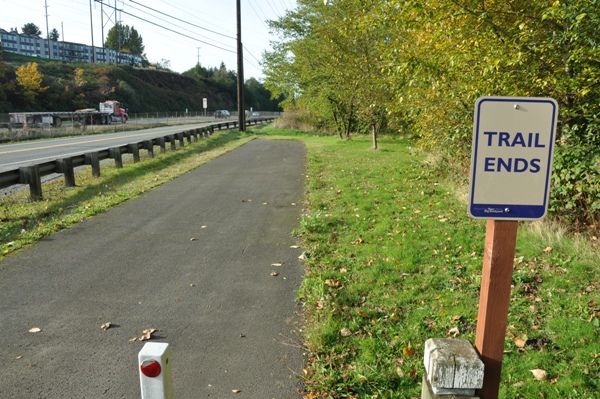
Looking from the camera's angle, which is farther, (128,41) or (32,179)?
(128,41)

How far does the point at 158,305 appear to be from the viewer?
15.8ft

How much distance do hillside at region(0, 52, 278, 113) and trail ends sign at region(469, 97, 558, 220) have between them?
7179 cm

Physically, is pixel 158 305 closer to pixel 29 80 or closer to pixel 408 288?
pixel 408 288

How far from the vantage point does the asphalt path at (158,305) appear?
3.54m

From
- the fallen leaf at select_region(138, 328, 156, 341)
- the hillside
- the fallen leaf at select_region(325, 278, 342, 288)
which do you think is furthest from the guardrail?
the hillside

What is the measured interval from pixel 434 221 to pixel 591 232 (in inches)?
87.8

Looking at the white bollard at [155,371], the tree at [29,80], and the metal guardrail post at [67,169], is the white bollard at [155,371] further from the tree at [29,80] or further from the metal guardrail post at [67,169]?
the tree at [29,80]

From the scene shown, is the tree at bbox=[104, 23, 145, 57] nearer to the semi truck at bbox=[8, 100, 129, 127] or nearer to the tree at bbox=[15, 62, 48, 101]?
the tree at bbox=[15, 62, 48, 101]

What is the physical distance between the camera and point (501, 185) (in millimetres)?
2354

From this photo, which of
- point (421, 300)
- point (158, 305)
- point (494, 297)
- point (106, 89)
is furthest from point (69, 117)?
point (494, 297)

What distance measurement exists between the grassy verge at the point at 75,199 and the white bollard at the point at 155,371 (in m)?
4.98

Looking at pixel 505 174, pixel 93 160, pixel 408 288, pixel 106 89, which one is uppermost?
pixel 106 89

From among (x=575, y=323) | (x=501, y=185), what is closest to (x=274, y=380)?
(x=501, y=185)

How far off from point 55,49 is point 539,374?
6087 inches
